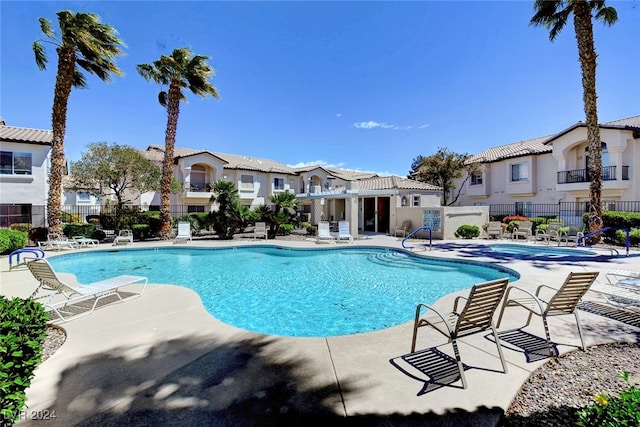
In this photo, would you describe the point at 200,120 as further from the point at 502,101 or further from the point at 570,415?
the point at 570,415

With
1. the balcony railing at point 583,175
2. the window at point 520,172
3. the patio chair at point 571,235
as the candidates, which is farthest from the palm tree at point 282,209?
the balcony railing at point 583,175

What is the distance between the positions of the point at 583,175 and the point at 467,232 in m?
13.2

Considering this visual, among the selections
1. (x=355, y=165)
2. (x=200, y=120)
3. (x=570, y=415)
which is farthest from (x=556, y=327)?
(x=355, y=165)

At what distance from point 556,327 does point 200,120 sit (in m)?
27.8

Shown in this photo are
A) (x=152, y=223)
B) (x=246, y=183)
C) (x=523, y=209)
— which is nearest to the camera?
(x=152, y=223)

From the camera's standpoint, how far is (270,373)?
12.1 ft

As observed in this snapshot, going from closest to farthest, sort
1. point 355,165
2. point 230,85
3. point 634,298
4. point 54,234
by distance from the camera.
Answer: point 634,298 → point 54,234 → point 230,85 → point 355,165

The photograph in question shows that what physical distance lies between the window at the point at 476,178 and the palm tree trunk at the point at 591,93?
14.9 metres

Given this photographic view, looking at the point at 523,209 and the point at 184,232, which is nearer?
the point at 184,232

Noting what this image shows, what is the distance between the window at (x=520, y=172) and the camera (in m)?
27.5

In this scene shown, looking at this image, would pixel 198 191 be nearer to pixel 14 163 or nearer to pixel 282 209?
pixel 282 209

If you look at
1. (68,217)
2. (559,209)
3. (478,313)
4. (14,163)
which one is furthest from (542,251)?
(68,217)

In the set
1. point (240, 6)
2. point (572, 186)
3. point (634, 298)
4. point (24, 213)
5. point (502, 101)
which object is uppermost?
point (240, 6)

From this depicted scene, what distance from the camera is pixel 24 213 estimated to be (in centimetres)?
2100
